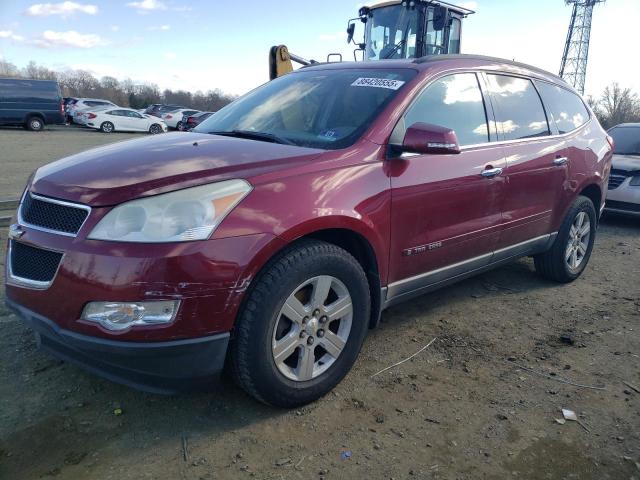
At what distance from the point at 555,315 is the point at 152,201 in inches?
128

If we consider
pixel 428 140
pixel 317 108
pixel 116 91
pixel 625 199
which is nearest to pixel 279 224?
pixel 428 140

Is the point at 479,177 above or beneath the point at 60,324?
above

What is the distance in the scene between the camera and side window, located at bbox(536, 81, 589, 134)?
445cm

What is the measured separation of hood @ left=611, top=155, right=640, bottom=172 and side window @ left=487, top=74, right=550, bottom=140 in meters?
4.36

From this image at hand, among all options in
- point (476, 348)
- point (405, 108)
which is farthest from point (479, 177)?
point (476, 348)

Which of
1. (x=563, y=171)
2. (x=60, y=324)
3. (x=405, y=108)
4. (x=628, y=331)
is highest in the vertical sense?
(x=405, y=108)

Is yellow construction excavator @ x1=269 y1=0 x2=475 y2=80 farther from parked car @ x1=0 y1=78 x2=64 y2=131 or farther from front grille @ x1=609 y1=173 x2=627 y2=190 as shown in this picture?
parked car @ x1=0 y1=78 x2=64 y2=131

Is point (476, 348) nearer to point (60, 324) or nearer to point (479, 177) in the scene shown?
point (479, 177)

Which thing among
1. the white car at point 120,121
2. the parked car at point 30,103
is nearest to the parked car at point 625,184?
the white car at point 120,121

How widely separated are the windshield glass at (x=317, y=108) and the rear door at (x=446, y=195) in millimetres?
238

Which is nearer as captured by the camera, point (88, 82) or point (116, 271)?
point (116, 271)

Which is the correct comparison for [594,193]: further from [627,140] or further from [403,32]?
[403,32]

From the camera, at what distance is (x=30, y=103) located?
24.3 meters

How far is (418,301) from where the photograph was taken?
13.9ft
